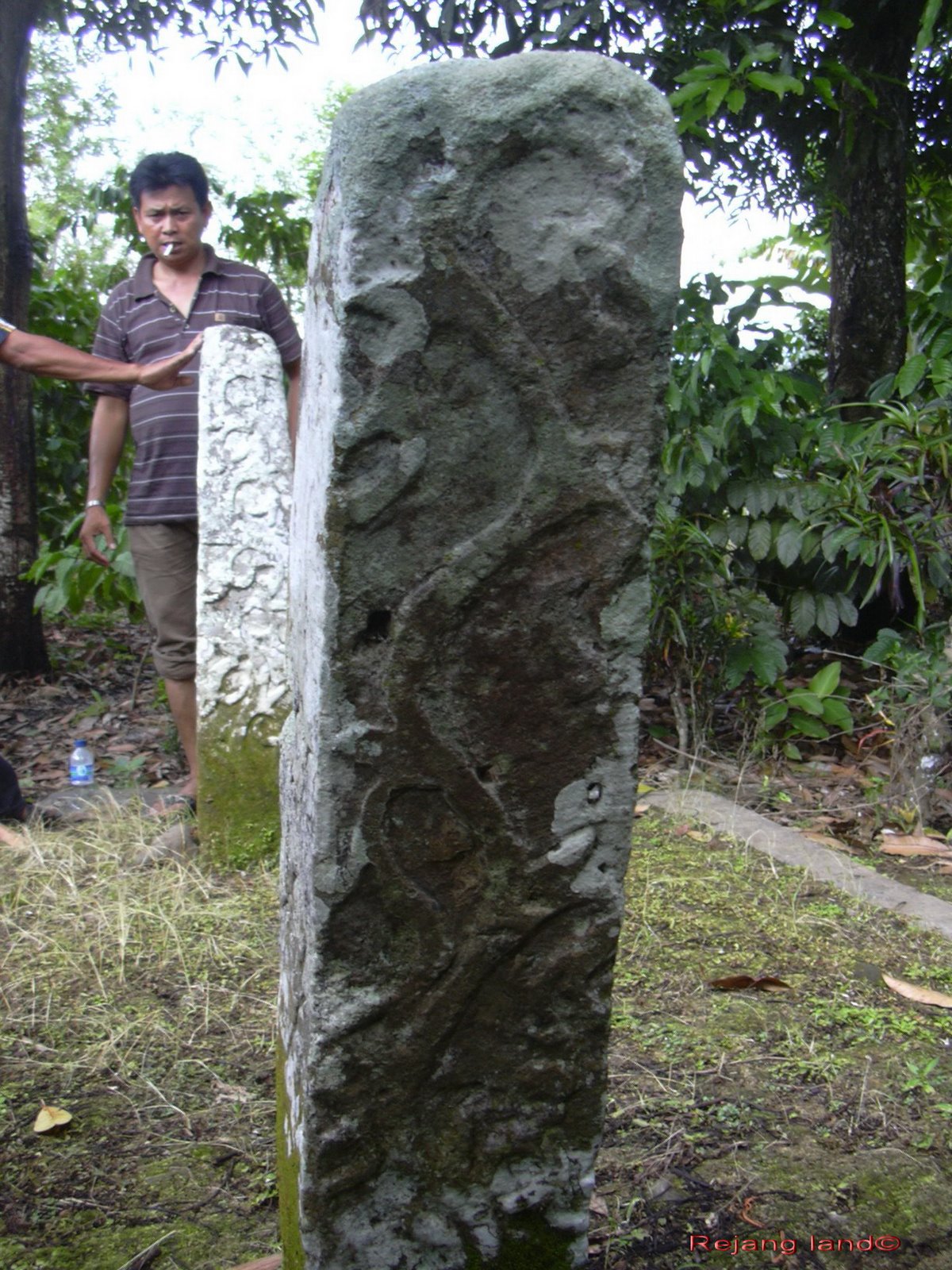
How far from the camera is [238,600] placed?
349cm

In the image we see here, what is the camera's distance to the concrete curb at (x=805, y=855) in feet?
10.1

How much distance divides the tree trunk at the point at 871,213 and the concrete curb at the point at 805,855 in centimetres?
269

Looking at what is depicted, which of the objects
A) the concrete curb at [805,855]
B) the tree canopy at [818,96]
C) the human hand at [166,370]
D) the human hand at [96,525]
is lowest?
the concrete curb at [805,855]

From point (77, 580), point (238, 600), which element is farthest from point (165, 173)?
point (77, 580)

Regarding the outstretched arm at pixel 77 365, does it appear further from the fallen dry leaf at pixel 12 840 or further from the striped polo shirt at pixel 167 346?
the fallen dry leaf at pixel 12 840

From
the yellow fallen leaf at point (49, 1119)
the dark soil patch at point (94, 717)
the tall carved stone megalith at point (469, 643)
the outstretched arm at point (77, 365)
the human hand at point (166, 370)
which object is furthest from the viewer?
the dark soil patch at point (94, 717)

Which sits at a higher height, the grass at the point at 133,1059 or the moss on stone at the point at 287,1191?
the moss on stone at the point at 287,1191

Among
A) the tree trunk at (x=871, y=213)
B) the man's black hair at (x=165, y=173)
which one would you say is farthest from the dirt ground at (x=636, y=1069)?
the tree trunk at (x=871, y=213)

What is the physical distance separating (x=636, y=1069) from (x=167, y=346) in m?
2.55

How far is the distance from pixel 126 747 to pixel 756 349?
3275 mm

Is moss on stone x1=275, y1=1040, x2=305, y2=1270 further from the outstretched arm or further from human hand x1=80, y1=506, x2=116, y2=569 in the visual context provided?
human hand x1=80, y1=506, x2=116, y2=569

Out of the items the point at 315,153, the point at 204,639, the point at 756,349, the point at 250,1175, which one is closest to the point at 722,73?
the point at 756,349

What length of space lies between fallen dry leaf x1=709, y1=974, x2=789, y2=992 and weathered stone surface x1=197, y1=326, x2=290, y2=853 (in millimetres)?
1421

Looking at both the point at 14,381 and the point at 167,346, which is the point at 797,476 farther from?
the point at 14,381
